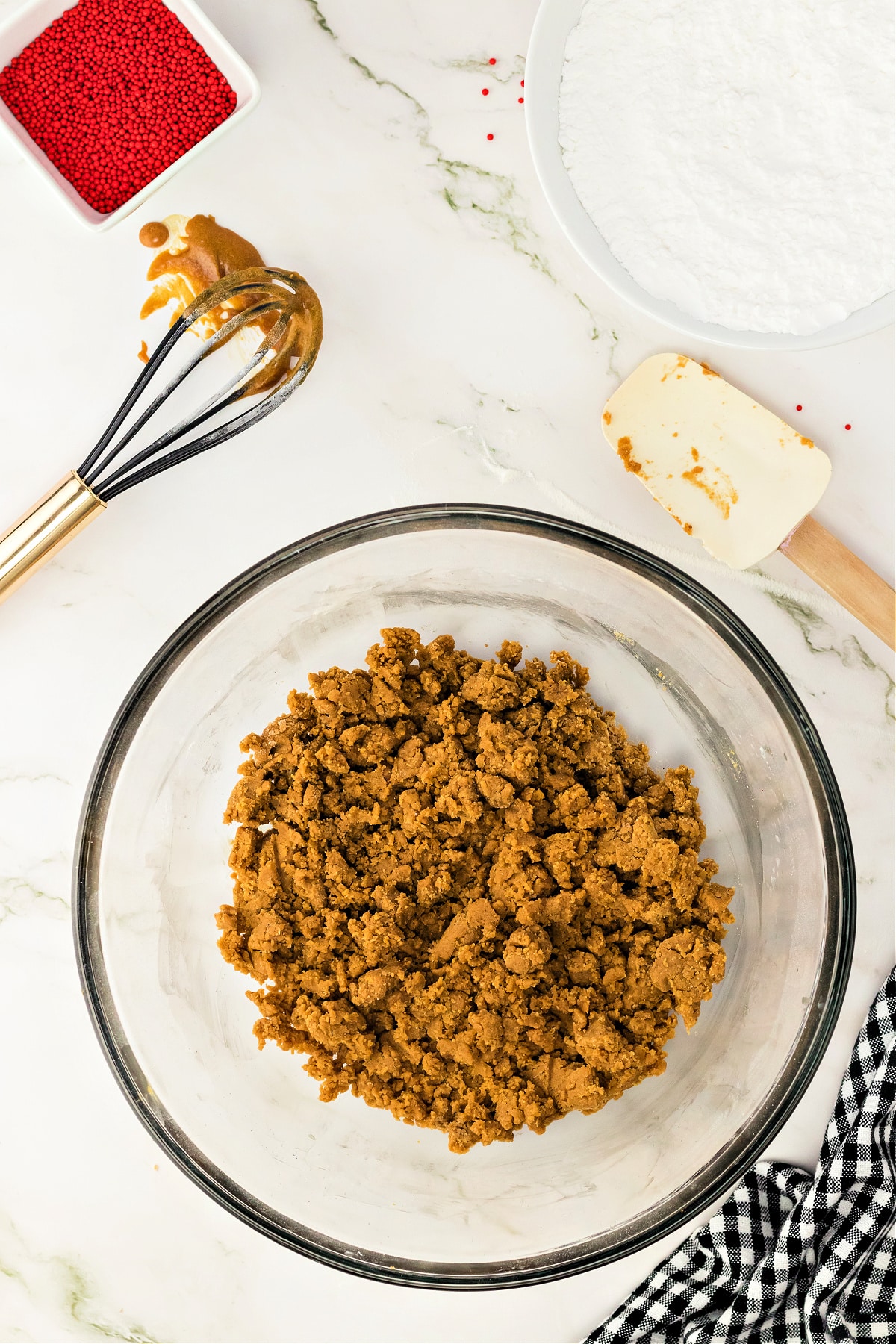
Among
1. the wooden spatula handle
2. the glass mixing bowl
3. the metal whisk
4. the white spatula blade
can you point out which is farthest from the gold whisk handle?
the wooden spatula handle

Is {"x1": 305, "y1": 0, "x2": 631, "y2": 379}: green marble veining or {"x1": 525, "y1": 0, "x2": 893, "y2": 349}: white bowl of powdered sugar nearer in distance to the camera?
{"x1": 525, "y1": 0, "x2": 893, "y2": 349}: white bowl of powdered sugar

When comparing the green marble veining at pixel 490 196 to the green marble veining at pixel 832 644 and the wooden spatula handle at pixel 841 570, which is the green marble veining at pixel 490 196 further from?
the green marble veining at pixel 832 644

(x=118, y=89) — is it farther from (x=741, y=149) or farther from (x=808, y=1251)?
(x=808, y=1251)

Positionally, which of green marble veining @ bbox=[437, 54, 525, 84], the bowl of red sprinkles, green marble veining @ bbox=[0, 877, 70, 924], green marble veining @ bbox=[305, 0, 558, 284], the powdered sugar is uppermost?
the bowl of red sprinkles

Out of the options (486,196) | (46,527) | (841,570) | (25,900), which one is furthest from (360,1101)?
(486,196)

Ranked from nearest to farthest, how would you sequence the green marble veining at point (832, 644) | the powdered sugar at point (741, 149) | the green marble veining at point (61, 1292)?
the powdered sugar at point (741, 149)
the green marble veining at point (832, 644)
the green marble veining at point (61, 1292)

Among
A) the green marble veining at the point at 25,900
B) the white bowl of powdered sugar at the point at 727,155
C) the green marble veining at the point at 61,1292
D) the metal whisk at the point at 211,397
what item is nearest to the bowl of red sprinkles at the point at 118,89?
the metal whisk at the point at 211,397

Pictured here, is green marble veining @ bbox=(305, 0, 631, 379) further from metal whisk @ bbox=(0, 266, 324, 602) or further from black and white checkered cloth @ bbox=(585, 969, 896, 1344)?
black and white checkered cloth @ bbox=(585, 969, 896, 1344)
